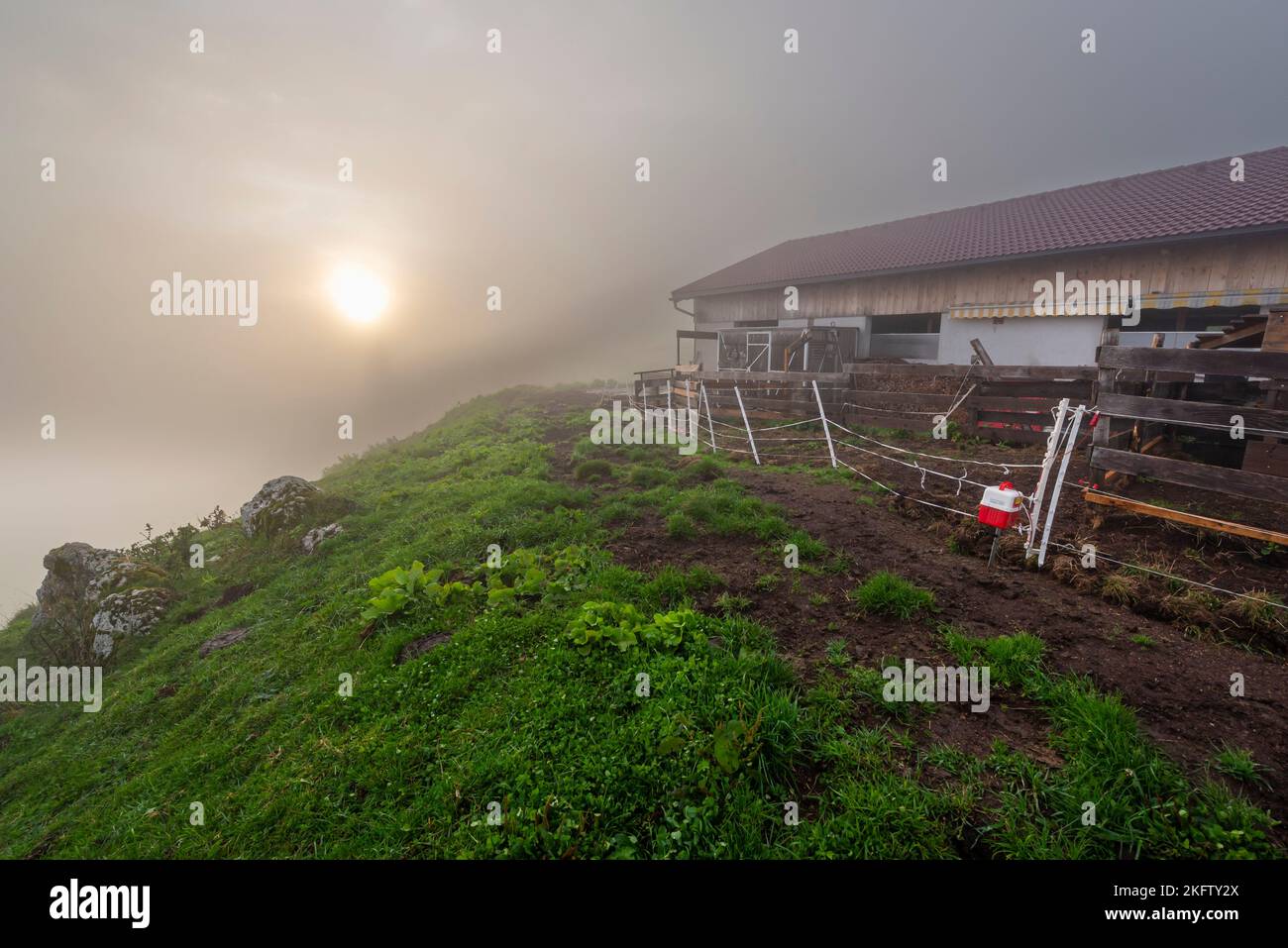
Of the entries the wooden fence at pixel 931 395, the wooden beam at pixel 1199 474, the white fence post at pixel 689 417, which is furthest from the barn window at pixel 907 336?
the wooden beam at pixel 1199 474

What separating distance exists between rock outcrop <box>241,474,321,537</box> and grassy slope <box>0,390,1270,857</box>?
4081mm

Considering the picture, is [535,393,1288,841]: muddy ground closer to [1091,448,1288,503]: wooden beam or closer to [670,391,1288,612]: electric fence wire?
[670,391,1288,612]: electric fence wire

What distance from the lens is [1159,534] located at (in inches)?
236

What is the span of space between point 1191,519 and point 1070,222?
17.4 metres

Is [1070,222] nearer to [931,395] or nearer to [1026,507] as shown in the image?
[931,395]

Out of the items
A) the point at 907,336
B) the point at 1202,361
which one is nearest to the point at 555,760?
the point at 1202,361
